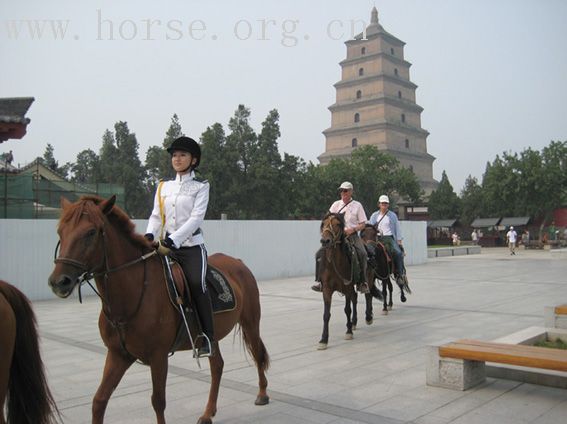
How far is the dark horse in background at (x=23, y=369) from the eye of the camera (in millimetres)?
3377

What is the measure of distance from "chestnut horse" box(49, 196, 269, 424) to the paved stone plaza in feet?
3.94

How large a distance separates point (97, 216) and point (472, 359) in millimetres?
4144

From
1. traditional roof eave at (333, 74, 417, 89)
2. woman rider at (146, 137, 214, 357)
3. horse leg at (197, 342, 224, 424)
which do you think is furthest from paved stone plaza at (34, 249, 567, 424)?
traditional roof eave at (333, 74, 417, 89)

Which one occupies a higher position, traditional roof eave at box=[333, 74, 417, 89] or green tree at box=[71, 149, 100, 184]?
traditional roof eave at box=[333, 74, 417, 89]

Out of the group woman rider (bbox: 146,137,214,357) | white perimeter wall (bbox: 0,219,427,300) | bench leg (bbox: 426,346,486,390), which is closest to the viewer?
woman rider (bbox: 146,137,214,357)

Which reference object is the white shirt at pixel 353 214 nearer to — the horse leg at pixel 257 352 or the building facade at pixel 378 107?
the horse leg at pixel 257 352

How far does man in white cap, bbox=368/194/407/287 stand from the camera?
11633mm

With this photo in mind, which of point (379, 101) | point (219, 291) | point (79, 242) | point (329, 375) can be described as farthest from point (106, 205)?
point (379, 101)

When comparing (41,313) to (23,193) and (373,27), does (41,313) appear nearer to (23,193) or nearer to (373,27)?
(23,193)

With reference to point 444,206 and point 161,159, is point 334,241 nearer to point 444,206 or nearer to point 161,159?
point 161,159

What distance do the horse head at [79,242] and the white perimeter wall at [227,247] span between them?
9.94m

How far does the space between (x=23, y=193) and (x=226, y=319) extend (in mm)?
14554

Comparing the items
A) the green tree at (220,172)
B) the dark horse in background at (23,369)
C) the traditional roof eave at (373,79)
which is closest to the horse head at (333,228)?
the dark horse in background at (23,369)

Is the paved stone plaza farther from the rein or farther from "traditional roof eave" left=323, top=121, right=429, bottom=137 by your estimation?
"traditional roof eave" left=323, top=121, right=429, bottom=137
